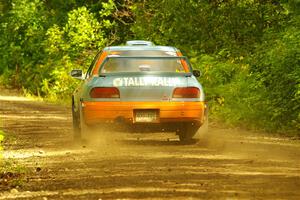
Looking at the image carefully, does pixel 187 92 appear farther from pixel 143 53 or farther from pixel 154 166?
pixel 154 166

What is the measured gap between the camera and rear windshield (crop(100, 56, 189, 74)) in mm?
16641

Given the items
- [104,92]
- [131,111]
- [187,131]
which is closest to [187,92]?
[131,111]

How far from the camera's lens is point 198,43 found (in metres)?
26.3

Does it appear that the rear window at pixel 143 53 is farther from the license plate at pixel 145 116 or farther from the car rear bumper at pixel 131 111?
the license plate at pixel 145 116

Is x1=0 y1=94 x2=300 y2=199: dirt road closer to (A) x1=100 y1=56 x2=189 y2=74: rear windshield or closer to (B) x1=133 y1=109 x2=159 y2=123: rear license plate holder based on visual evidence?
(B) x1=133 y1=109 x2=159 y2=123: rear license plate holder

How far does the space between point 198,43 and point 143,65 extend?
9.51 meters

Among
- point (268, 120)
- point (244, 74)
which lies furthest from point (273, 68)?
point (244, 74)

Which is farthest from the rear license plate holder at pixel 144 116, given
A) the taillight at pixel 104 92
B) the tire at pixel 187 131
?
the tire at pixel 187 131

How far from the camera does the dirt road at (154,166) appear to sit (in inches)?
401

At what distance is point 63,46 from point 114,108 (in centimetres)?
1901

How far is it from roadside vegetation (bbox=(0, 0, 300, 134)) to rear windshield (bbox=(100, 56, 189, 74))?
2.58m

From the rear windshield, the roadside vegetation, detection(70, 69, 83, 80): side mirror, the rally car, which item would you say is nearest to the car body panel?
the rally car

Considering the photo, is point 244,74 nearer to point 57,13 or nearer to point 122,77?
point 122,77

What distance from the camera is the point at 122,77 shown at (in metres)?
16.0
